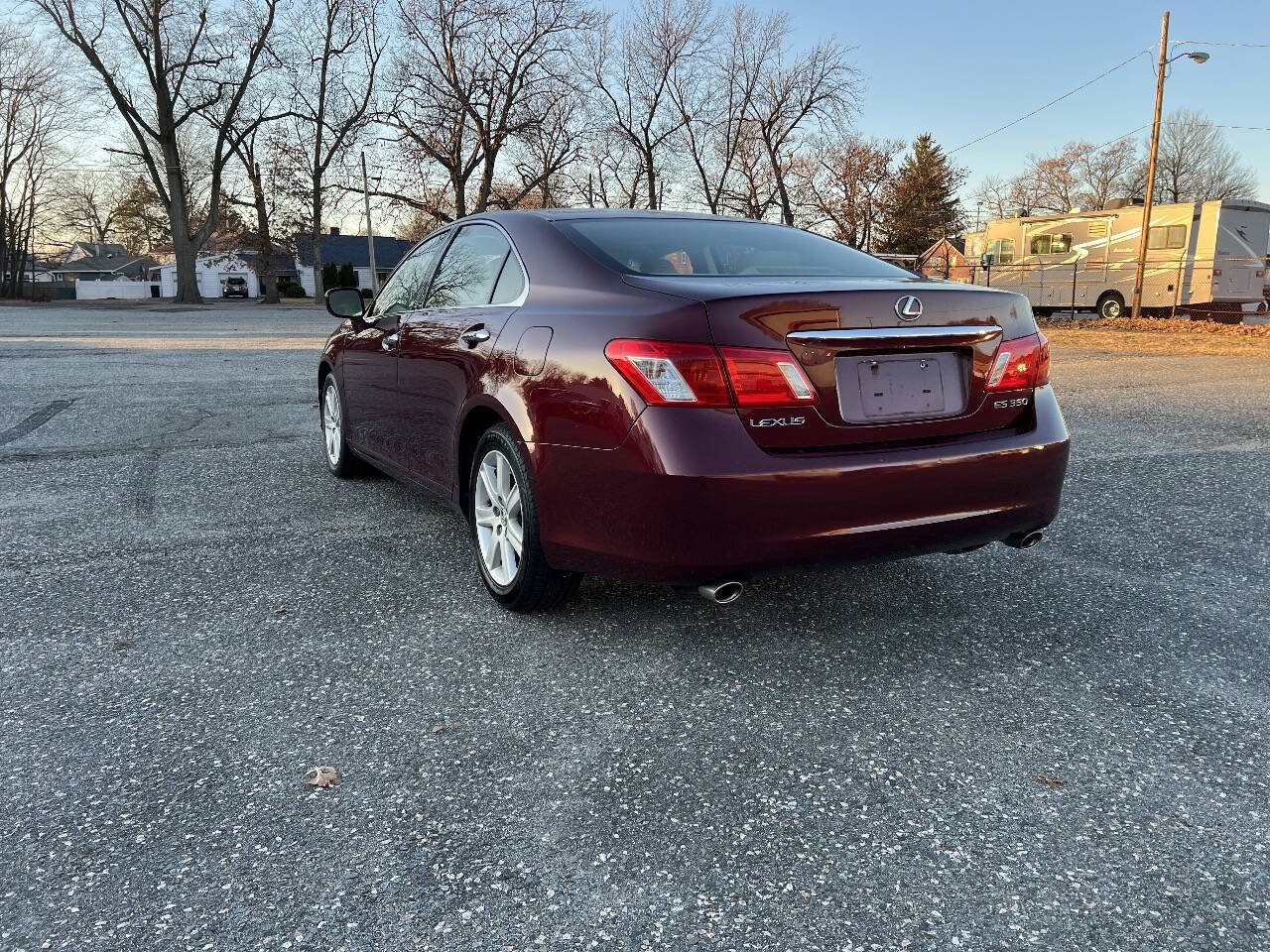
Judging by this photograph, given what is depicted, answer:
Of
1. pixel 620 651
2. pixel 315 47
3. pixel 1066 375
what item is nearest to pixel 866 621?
pixel 620 651

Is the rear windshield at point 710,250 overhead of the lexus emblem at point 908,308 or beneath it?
overhead

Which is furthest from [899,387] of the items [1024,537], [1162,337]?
[1162,337]

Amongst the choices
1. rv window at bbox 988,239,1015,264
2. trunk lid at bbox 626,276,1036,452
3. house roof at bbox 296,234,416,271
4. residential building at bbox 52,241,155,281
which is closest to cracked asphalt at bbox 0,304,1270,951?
trunk lid at bbox 626,276,1036,452

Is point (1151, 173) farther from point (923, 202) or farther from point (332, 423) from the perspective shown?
point (923, 202)

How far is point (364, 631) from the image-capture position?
11.0ft

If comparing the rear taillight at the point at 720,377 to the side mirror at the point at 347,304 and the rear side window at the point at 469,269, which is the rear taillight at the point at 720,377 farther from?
the side mirror at the point at 347,304

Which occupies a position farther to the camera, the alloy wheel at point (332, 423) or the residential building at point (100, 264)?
the residential building at point (100, 264)

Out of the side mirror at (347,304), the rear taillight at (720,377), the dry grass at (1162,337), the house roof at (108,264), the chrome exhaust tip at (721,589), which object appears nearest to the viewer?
the rear taillight at (720,377)

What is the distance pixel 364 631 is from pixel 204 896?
1.45 metres

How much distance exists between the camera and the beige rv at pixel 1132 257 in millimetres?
22172

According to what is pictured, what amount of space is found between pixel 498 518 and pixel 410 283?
1.78m

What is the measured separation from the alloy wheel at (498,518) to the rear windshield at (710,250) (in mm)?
849

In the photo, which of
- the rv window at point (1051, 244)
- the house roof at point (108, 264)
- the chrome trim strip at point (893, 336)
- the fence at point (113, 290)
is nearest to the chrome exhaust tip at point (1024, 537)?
the chrome trim strip at point (893, 336)

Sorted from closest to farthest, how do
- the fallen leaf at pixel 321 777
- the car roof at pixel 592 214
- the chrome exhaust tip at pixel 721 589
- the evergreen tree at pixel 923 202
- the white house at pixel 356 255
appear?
1. the fallen leaf at pixel 321 777
2. the chrome exhaust tip at pixel 721 589
3. the car roof at pixel 592 214
4. the evergreen tree at pixel 923 202
5. the white house at pixel 356 255
